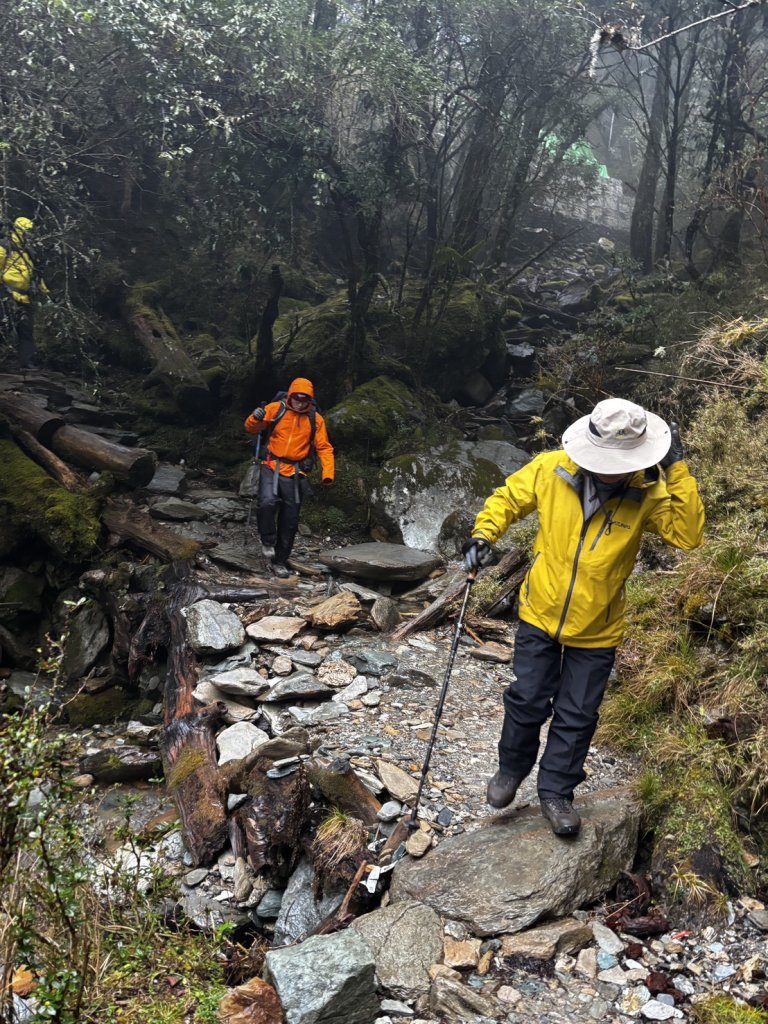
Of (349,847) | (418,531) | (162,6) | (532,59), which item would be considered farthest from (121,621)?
(532,59)

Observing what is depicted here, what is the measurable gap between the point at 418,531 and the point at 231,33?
27.3 ft

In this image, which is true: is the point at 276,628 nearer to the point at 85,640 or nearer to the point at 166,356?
the point at 85,640

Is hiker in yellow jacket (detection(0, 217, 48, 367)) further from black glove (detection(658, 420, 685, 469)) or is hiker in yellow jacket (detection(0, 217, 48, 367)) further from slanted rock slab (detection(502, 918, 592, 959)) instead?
slanted rock slab (detection(502, 918, 592, 959))

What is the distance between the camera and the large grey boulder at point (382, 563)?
8.49m

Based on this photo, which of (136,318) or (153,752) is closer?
(153,752)

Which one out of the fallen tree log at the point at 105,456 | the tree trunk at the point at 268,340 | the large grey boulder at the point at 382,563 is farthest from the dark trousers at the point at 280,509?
the tree trunk at the point at 268,340

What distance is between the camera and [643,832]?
13.3 ft

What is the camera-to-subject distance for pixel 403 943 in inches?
135

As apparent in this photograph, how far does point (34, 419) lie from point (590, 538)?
29.9 feet

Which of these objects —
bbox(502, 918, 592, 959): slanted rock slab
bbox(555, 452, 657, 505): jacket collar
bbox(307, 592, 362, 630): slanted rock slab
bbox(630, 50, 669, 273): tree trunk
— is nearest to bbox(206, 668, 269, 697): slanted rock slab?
bbox(307, 592, 362, 630): slanted rock slab

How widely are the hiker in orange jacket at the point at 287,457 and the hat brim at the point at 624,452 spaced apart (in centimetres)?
508

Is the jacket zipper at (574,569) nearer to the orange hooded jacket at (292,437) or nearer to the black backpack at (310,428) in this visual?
the orange hooded jacket at (292,437)

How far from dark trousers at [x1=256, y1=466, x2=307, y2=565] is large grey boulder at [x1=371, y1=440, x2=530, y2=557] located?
1.65m

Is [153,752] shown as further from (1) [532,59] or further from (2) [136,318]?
(1) [532,59]
